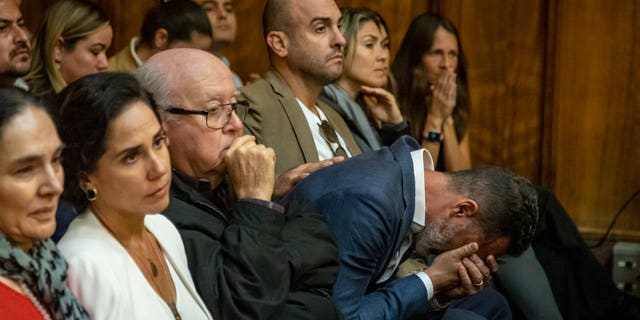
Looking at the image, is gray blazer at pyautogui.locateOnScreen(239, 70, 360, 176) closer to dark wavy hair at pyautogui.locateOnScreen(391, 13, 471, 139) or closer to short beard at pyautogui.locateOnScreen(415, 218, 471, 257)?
short beard at pyautogui.locateOnScreen(415, 218, 471, 257)

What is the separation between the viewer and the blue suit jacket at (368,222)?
7.61 feet

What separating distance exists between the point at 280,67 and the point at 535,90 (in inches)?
56.7

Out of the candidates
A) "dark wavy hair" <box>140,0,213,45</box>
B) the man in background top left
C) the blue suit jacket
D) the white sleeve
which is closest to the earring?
the white sleeve

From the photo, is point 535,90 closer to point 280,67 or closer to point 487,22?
point 487,22

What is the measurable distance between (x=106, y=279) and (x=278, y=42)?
68.2 inches

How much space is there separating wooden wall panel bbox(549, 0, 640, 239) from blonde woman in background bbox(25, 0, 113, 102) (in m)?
1.78

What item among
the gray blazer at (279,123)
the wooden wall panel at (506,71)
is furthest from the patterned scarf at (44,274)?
the wooden wall panel at (506,71)

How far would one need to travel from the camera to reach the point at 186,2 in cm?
400

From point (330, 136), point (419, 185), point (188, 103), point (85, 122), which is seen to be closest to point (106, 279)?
point (85, 122)

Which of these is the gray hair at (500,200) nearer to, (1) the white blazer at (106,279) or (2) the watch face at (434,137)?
(1) the white blazer at (106,279)

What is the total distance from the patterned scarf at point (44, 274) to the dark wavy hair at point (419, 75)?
251cm

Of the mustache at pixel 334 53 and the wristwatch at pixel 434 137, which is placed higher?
the mustache at pixel 334 53

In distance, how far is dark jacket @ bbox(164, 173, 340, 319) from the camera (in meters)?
2.00

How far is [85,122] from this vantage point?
1.85m
